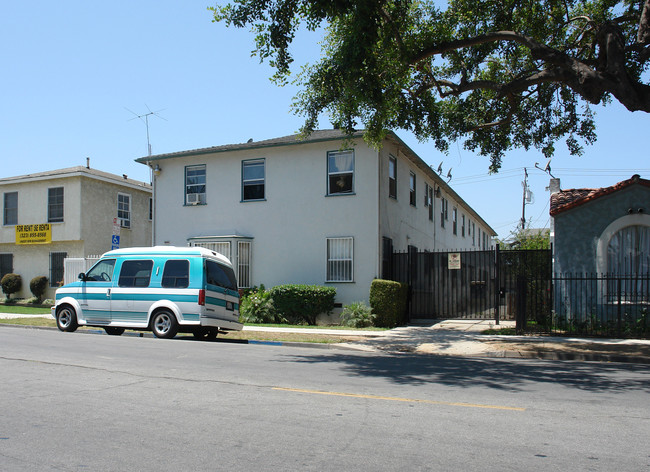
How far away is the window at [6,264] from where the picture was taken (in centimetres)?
2909

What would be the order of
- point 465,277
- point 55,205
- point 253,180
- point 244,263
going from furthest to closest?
point 55,205
point 253,180
point 244,263
point 465,277

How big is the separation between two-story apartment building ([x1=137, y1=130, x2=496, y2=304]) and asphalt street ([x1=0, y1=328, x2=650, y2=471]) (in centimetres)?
940

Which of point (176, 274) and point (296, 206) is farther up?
point (296, 206)

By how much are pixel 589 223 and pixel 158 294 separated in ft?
39.3

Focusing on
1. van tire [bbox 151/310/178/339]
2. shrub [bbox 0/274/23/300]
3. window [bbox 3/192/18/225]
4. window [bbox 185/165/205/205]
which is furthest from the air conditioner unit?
window [bbox 3/192/18/225]

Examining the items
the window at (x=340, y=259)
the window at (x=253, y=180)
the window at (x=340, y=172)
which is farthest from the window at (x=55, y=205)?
the window at (x=340, y=259)

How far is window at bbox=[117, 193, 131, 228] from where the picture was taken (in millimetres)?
29466

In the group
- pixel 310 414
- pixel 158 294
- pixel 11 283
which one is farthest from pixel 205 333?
pixel 11 283

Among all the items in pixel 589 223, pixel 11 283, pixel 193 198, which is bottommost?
pixel 11 283

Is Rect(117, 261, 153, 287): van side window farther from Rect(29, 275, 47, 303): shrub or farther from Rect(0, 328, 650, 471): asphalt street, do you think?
Rect(29, 275, 47, 303): shrub

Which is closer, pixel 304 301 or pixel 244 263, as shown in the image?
pixel 304 301

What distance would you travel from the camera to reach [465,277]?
65.1 feet

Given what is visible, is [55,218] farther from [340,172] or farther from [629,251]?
[629,251]

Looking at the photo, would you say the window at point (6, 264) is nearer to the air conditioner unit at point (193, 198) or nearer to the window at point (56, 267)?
the window at point (56, 267)
